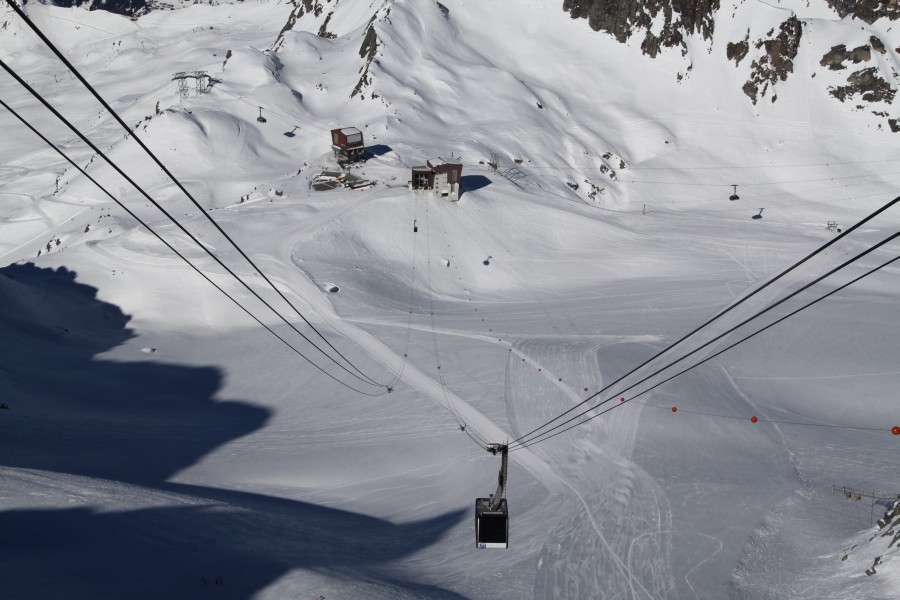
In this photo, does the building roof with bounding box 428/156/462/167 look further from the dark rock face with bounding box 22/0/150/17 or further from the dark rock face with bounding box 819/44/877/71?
the dark rock face with bounding box 22/0/150/17

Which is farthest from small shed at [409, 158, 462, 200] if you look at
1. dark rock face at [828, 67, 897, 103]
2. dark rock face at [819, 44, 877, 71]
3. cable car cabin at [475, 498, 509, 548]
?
dark rock face at [819, 44, 877, 71]

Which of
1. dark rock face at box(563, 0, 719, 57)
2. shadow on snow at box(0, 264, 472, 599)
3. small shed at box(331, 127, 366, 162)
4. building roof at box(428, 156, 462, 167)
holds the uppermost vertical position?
dark rock face at box(563, 0, 719, 57)

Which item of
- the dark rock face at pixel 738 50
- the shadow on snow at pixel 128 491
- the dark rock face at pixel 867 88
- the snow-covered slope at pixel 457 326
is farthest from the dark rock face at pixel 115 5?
the dark rock face at pixel 867 88

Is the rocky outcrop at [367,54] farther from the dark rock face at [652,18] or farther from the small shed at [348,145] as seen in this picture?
the dark rock face at [652,18]

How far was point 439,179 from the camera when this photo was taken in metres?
58.3

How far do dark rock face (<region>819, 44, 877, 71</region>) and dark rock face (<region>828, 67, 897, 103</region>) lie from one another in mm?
1634

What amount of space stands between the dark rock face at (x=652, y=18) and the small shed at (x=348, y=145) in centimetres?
5089

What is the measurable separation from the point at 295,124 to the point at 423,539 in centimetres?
6176

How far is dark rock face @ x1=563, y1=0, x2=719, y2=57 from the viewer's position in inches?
3799

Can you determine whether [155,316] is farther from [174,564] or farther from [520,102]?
[520,102]

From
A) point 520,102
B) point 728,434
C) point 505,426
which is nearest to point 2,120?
point 520,102

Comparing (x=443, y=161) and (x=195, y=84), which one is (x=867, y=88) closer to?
(x=443, y=161)

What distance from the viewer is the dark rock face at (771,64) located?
92250 millimetres

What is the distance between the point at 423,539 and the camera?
24.5m
